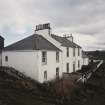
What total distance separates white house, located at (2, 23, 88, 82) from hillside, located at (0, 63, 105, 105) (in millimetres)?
1633

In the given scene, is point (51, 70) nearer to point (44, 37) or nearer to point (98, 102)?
point (44, 37)

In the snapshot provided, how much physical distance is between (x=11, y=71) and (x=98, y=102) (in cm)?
1507

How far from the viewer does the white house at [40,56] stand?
27.8m

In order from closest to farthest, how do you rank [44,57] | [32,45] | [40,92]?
1. [40,92]
2. [44,57]
3. [32,45]

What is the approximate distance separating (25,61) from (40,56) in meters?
3.02

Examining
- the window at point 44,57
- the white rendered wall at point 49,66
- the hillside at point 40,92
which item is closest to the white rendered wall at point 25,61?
the white rendered wall at point 49,66

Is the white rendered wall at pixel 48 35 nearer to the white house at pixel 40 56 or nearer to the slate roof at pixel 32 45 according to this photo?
the white house at pixel 40 56

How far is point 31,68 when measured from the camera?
28109 mm

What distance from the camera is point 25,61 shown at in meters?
28.7

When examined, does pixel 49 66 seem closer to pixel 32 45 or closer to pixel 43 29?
pixel 32 45

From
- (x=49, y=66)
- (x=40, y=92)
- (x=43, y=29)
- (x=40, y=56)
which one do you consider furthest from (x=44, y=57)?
(x=43, y=29)

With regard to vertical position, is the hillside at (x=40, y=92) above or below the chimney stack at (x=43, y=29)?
below

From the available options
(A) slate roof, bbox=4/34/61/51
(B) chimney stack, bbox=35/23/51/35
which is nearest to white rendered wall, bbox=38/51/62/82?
(A) slate roof, bbox=4/34/61/51

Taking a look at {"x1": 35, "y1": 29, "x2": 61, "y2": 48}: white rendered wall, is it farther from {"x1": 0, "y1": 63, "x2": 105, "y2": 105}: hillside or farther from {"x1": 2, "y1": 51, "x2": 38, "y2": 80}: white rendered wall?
{"x1": 0, "y1": 63, "x2": 105, "y2": 105}: hillside
